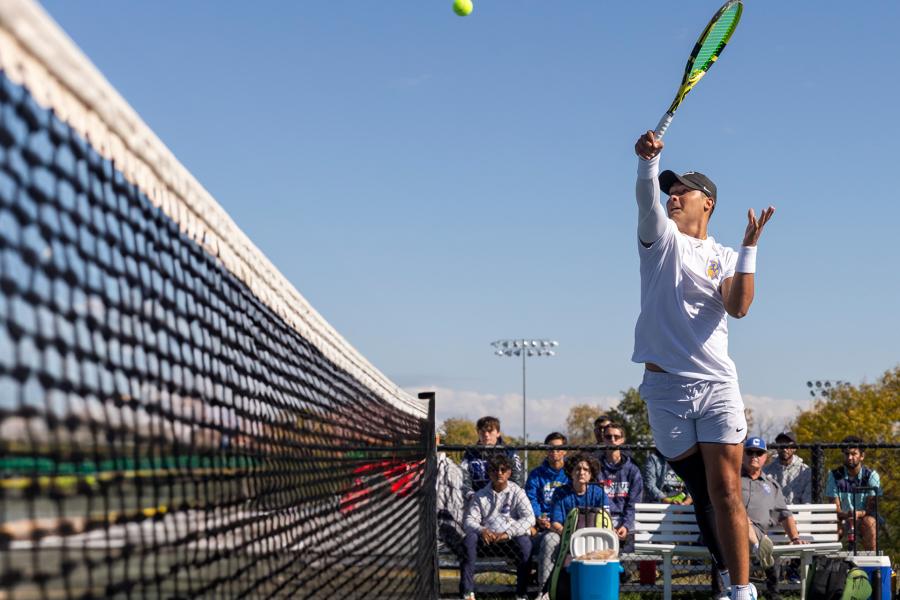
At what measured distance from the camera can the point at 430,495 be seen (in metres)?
7.85

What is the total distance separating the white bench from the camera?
8.75 meters

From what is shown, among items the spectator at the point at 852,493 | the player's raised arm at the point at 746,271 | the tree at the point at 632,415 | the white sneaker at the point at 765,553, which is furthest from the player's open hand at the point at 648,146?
the tree at the point at 632,415

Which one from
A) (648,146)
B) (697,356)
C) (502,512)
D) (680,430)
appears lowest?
(502,512)

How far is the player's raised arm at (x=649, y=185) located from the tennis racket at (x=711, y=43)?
0.74m

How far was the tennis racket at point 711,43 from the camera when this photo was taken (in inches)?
223

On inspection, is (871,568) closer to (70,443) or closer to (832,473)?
(832,473)

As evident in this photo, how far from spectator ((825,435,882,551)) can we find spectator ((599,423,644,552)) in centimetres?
201

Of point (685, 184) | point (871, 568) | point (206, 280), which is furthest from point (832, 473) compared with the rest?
point (206, 280)

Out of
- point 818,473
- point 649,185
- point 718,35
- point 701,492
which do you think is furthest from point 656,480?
point 649,185

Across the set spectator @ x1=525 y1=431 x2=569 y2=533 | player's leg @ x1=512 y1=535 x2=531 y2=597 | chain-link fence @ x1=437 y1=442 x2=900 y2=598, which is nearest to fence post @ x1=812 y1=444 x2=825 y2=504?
chain-link fence @ x1=437 y1=442 x2=900 y2=598

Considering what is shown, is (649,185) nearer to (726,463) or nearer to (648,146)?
(648,146)

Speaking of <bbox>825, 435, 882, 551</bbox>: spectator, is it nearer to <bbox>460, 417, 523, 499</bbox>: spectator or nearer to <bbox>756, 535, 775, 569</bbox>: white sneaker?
<bbox>756, 535, 775, 569</bbox>: white sneaker

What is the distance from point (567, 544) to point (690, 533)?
1.63 m

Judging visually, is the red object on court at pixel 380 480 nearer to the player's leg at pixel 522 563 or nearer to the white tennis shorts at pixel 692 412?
the white tennis shorts at pixel 692 412
